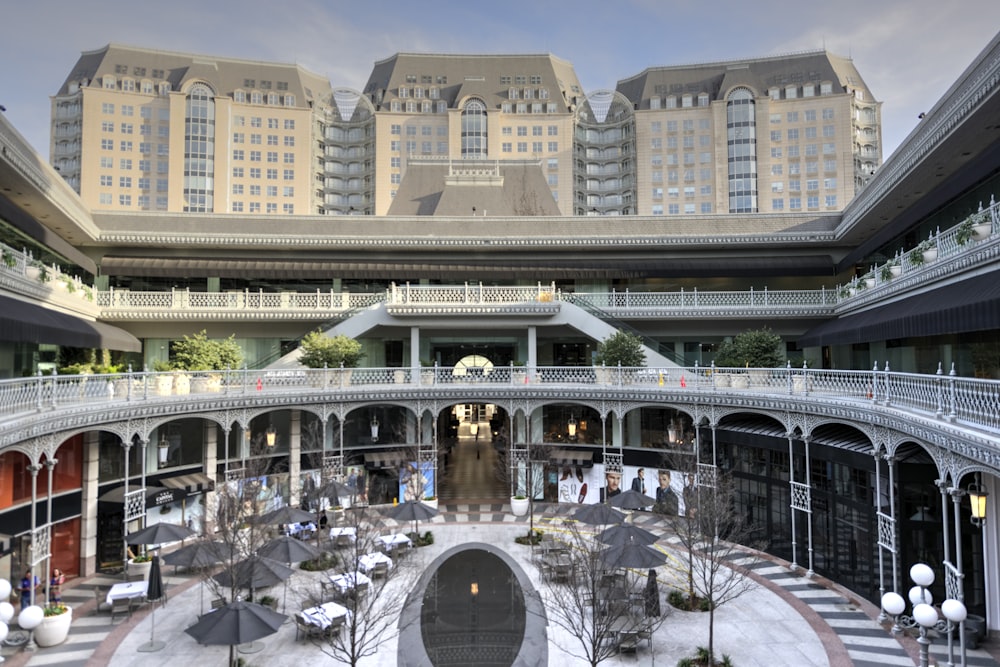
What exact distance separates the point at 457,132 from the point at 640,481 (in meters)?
65.4

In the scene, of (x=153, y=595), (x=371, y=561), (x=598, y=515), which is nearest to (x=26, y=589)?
A: (x=153, y=595)

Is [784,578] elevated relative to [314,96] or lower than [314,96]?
lower

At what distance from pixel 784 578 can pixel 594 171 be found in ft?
246

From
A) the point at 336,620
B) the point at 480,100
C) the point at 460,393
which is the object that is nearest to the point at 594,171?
the point at 480,100

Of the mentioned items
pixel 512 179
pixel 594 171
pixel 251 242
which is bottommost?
pixel 251 242

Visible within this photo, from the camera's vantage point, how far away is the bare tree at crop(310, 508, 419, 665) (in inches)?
543

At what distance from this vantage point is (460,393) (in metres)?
28.6

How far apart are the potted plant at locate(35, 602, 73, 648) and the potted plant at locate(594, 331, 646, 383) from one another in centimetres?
2094

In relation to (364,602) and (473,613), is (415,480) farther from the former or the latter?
(364,602)

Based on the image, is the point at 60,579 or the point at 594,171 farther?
the point at 594,171

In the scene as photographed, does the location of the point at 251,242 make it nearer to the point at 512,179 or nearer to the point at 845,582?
the point at 512,179

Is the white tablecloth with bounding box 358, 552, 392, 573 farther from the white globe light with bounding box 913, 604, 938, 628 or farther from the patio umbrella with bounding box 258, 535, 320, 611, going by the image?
the white globe light with bounding box 913, 604, 938, 628

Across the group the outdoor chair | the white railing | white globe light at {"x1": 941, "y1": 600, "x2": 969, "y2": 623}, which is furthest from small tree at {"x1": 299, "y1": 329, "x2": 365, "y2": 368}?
white globe light at {"x1": 941, "y1": 600, "x2": 969, "y2": 623}

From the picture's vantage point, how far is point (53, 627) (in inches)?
617
